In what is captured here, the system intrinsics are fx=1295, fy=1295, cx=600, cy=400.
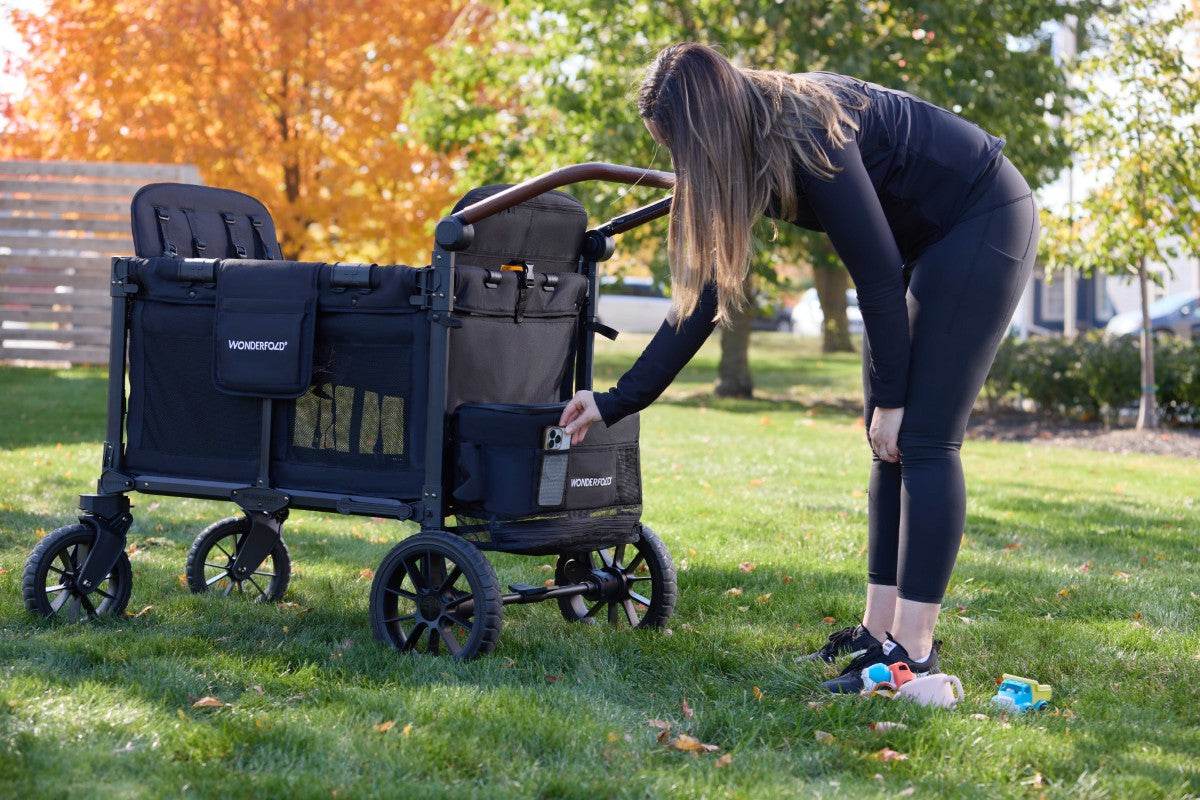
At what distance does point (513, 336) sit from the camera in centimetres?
394

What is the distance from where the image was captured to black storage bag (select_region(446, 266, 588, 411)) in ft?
12.2

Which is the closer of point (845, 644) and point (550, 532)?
point (550, 532)

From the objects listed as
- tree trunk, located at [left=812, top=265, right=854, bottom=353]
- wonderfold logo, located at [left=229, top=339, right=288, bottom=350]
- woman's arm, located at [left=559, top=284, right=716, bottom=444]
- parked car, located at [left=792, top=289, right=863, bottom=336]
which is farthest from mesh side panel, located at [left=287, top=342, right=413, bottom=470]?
parked car, located at [left=792, top=289, right=863, bottom=336]

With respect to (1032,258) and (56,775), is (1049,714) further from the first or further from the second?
(56,775)

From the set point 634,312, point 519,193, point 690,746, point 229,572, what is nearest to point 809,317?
point 634,312

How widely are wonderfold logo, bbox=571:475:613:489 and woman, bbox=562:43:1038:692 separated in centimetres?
23

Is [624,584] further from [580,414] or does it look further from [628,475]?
[580,414]

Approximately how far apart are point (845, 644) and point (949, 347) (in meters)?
0.97

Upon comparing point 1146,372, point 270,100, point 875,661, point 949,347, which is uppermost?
point 270,100

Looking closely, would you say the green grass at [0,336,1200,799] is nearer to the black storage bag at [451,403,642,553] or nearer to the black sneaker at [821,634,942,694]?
the black sneaker at [821,634,942,694]

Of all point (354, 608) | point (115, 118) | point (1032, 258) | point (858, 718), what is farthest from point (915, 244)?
point (115, 118)

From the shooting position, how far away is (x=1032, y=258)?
3.34 meters

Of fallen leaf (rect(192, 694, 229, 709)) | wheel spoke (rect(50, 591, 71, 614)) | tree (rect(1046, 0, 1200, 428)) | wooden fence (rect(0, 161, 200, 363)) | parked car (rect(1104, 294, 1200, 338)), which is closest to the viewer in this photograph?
fallen leaf (rect(192, 694, 229, 709))

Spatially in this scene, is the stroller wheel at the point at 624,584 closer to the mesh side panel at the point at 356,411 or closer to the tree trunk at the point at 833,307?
the mesh side panel at the point at 356,411
